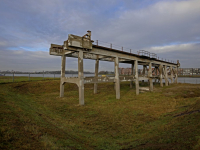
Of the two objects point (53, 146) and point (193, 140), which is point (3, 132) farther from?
point (193, 140)

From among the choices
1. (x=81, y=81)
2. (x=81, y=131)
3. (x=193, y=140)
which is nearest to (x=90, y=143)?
(x=81, y=131)

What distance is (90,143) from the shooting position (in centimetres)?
606

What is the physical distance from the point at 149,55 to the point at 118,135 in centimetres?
2476

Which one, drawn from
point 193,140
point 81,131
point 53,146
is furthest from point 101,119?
point 193,140

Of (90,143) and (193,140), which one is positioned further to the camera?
(90,143)

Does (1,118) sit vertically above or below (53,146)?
above

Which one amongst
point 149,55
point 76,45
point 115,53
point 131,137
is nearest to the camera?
point 131,137

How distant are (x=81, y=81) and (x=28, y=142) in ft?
35.1

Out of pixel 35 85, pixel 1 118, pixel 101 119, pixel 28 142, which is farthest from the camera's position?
pixel 35 85

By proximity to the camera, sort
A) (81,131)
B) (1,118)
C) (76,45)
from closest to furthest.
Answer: (1,118) < (81,131) < (76,45)

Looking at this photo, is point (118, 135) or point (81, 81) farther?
point (81, 81)

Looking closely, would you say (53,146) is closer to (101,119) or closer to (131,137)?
(131,137)

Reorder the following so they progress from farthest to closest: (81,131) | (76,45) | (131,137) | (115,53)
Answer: (115,53) → (76,45) → (81,131) → (131,137)

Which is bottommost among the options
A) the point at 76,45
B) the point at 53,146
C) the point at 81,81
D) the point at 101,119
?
the point at 101,119
